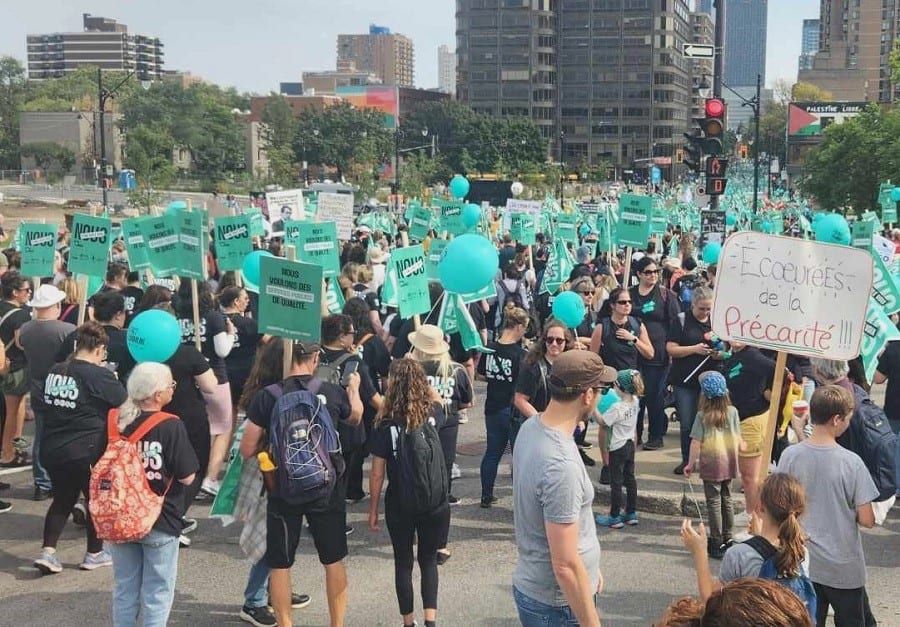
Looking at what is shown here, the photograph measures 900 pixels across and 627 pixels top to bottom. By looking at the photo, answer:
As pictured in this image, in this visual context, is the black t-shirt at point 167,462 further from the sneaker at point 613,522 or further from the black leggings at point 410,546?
the sneaker at point 613,522

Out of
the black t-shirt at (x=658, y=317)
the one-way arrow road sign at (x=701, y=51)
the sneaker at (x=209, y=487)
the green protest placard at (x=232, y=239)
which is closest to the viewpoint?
the sneaker at (x=209, y=487)

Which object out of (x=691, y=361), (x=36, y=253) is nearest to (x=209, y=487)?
(x=36, y=253)

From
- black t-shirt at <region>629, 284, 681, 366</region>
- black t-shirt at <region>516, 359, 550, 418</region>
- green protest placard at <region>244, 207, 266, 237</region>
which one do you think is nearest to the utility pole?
black t-shirt at <region>629, 284, 681, 366</region>

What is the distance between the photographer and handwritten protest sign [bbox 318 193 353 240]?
592 inches

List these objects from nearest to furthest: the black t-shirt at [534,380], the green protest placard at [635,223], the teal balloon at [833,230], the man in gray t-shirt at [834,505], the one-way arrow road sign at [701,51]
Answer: the man in gray t-shirt at [834,505], the black t-shirt at [534,380], the teal balloon at [833,230], the green protest placard at [635,223], the one-way arrow road sign at [701,51]

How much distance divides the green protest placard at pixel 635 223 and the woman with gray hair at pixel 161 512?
25.9 ft

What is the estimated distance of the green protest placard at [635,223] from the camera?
1205cm

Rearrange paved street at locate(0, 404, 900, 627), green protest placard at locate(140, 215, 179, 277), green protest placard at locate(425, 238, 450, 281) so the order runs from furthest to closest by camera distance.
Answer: green protest placard at locate(425, 238, 450, 281) → green protest placard at locate(140, 215, 179, 277) → paved street at locate(0, 404, 900, 627)

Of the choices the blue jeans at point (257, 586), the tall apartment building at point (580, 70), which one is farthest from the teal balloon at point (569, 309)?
the tall apartment building at point (580, 70)

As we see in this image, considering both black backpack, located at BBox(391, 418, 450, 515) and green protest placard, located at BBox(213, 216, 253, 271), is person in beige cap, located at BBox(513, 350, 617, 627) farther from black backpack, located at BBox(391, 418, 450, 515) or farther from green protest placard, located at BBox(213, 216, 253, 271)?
green protest placard, located at BBox(213, 216, 253, 271)

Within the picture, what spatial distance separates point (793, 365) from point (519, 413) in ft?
7.84

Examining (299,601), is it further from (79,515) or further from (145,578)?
(79,515)

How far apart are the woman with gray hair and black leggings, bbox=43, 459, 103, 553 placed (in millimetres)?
1474

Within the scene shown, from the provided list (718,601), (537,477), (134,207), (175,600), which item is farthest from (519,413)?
(134,207)
